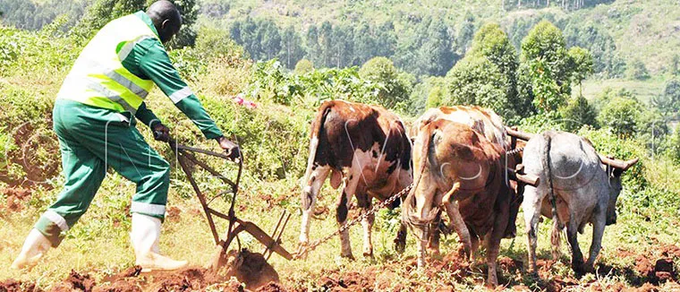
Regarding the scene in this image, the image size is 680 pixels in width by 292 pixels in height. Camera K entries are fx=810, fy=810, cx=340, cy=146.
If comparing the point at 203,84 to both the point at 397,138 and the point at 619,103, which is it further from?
the point at 619,103

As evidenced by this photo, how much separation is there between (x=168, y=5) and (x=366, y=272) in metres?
3.14

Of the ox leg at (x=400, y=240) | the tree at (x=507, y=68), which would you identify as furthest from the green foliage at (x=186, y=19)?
the ox leg at (x=400, y=240)

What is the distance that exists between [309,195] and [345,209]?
0.49 m

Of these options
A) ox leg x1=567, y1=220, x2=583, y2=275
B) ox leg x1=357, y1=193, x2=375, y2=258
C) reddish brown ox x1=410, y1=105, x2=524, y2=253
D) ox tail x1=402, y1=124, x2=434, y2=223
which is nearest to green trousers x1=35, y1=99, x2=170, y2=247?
ox tail x1=402, y1=124, x2=434, y2=223

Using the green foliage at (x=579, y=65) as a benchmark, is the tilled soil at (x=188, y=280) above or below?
above

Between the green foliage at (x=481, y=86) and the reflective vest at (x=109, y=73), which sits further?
the green foliage at (x=481, y=86)

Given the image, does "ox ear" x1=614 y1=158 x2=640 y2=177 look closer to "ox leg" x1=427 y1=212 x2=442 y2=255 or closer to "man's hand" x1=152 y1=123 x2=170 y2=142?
"ox leg" x1=427 y1=212 x2=442 y2=255

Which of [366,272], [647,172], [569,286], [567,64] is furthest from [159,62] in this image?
[567,64]

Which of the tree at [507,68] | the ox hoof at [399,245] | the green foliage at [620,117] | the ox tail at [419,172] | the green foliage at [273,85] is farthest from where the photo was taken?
the green foliage at [620,117]

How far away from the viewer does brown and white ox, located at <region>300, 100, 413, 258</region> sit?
9.06m

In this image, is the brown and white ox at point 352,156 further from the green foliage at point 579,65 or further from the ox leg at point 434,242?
the green foliage at point 579,65

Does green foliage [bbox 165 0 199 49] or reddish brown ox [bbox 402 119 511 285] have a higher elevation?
reddish brown ox [bbox 402 119 511 285]

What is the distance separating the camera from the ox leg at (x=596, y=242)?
368 inches

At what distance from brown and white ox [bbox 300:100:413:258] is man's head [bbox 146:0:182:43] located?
7.95 feet
